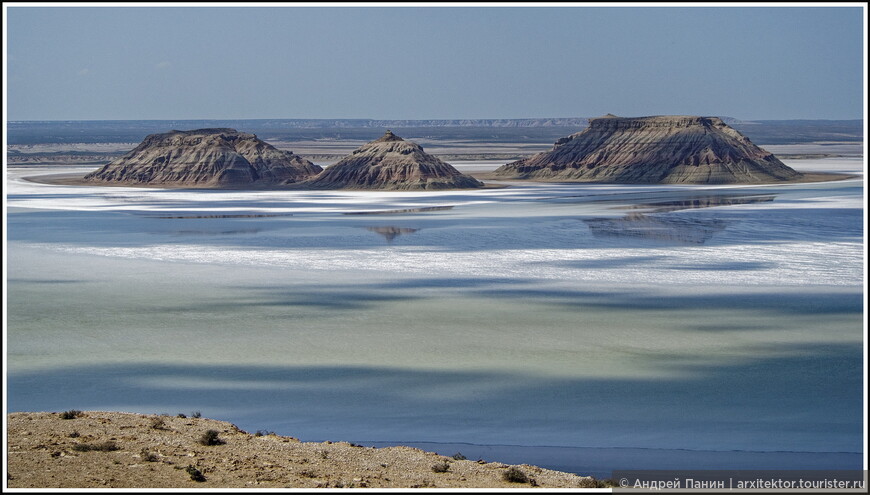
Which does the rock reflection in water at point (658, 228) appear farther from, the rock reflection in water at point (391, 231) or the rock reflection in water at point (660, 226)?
the rock reflection in water at point (391, 231)

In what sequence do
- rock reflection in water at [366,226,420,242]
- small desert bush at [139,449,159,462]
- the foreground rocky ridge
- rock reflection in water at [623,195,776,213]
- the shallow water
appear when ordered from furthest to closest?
rock reflection in water at [623,195,776,213] < rock reflection in water at [366,226,420,242] < the shallow water < small desert bush at [139,449,159,462] < the foreground rocky ridge

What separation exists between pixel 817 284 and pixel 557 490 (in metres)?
17.8

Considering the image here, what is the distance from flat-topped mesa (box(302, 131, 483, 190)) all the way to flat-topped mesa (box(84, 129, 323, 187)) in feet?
14.6

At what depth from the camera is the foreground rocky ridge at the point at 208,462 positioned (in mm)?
10516

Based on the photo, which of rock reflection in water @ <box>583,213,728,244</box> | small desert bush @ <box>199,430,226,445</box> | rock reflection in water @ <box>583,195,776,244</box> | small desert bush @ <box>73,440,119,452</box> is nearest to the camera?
small desert bush @ <box>73,440,119,452</box>

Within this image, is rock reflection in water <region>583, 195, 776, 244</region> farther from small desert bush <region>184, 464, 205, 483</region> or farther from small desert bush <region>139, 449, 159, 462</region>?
small desert bush <region>184, 464, 205, 483</region>

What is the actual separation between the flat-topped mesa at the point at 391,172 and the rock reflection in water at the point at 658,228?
2093 cm

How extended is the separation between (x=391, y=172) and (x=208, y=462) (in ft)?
180

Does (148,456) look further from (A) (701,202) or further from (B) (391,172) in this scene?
(B) (391,172)

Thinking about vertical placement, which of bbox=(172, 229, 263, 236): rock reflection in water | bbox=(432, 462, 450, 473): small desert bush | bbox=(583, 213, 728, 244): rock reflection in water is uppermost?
bbox=(432, 462, 450, 473): small desert bush

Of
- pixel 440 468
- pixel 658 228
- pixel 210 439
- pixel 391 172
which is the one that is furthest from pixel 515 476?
pixel 391 172

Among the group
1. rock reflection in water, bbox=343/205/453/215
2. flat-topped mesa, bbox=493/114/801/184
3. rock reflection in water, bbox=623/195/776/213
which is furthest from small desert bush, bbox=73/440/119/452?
flat-topped mesa, bbox=493/114/801/184

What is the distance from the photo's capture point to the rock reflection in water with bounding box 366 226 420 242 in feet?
126

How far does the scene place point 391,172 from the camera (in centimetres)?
6606
